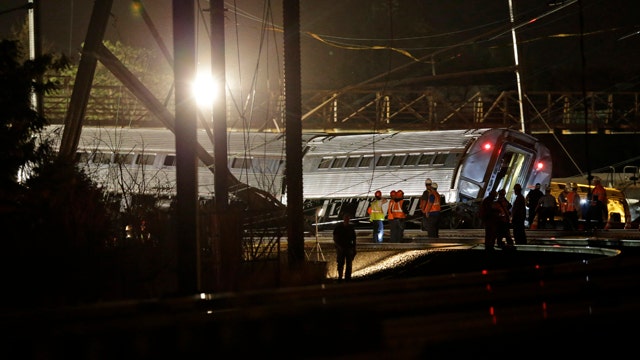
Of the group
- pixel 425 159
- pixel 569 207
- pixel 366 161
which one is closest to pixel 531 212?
pixel 569 207

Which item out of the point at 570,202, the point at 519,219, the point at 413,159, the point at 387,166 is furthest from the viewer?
the point at 387,166

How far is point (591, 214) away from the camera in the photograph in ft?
95.9

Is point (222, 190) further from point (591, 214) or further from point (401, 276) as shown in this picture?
point (591, 214)

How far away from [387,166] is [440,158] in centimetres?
216

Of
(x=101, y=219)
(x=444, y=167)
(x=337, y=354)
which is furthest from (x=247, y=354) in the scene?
(x=444, y=167)

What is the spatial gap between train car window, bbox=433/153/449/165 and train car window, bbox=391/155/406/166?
1406 millimetres

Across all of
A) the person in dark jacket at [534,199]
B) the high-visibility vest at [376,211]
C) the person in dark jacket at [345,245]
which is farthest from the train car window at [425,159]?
the person in dark jacket at [345,245]

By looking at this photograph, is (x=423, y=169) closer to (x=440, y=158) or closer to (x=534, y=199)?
(x=440, y=158)

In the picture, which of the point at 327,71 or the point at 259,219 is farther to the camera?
the point at 327,71

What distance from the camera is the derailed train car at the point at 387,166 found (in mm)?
33375

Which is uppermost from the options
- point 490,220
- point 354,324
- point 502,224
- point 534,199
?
point 534,199

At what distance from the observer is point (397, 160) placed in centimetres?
3650

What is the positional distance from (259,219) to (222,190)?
1612 millimetres

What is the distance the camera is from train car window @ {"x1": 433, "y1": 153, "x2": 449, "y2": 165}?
3500 cm
